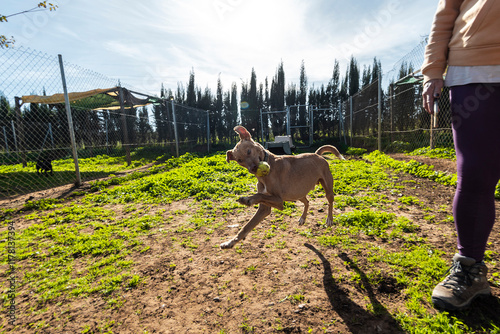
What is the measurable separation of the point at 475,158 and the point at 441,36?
989 mm

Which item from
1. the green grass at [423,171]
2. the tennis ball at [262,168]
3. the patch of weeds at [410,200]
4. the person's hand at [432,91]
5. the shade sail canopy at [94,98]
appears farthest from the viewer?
the shade sail canopy at [94,98]

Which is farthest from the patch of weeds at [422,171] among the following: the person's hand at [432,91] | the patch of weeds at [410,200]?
the person's hand at [432,91]

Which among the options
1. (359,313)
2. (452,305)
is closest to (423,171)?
(452,305)

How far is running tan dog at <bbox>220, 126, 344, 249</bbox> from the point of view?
2.42 m

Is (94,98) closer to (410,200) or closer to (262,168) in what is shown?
(262,168)

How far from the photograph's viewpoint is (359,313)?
6.82ft

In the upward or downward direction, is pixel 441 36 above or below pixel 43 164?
above

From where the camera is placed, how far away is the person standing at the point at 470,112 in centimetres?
174

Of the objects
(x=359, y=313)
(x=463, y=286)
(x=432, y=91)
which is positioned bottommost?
(x=359, y=313)

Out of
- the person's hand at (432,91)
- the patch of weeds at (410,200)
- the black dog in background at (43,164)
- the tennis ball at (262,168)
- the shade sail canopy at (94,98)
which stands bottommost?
the patch of weeds at (410,200)

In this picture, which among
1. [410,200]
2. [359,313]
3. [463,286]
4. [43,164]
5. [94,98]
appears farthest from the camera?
[94,98]

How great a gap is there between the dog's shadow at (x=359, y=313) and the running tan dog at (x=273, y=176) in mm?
911

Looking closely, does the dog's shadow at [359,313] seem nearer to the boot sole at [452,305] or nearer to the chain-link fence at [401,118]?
the boot sole at [452,305]

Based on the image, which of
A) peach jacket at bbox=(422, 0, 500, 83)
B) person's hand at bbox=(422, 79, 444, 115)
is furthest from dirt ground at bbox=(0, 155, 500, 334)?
peach jacket at bbox=(422, 0, 500, 83)
